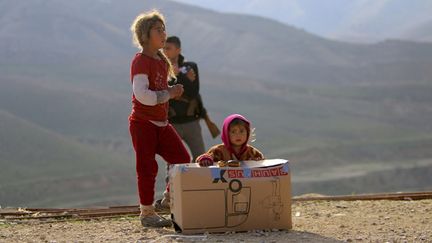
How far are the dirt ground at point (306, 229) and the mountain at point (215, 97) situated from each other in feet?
65.8

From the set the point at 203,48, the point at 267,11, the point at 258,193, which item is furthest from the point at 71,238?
the point at 267,11

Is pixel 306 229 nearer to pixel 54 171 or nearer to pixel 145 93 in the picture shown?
pixel 145 93

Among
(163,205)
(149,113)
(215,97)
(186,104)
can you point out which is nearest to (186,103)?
(186,104)

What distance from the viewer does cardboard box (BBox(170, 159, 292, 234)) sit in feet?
16.2

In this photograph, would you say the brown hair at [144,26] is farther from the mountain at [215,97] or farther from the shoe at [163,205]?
the mountain at [215,97]

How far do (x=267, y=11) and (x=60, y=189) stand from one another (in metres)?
143

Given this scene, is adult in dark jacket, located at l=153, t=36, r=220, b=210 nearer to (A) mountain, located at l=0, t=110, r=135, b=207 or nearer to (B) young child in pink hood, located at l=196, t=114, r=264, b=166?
(B) young child in pink hood, located at l=196, t=114, r=264, b=166

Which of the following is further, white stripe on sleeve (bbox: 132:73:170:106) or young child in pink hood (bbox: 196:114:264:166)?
young child in pink hood (bbox: 196:114:264:166)

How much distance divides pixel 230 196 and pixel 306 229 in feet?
2.51

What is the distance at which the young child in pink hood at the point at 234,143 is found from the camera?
529 centimetres

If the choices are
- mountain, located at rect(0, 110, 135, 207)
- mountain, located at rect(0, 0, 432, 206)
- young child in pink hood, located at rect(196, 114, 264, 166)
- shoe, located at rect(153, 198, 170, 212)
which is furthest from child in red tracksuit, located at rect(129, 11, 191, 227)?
mountain, located at rect(0, 0, 432, 206)

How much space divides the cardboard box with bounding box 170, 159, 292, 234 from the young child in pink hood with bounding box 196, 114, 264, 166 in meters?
0.29

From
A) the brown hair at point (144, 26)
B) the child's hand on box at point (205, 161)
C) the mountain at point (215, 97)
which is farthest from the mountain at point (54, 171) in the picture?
the child's hand on box at point (205, 161)

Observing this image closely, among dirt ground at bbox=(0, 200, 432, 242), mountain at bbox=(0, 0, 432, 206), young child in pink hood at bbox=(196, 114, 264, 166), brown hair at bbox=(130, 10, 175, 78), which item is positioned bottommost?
dirt ground at bbox=(0, 200, 432, 242)
